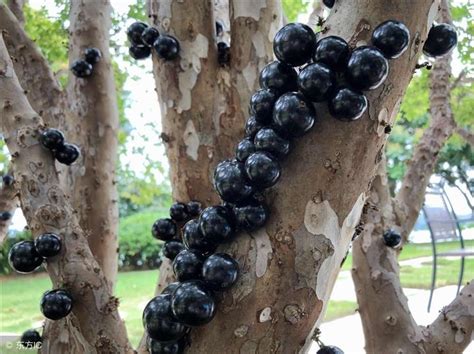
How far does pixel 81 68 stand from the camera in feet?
9.84

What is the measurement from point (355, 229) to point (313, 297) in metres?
0.27

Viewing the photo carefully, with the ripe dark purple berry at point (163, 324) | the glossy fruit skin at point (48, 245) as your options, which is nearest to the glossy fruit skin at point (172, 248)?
the glossy fruit skin at point (48, 245)

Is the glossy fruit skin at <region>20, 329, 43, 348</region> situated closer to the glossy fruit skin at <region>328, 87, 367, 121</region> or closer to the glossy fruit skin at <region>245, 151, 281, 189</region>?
the glossy fruit skin at <region>245, 151, 281, 189</region>

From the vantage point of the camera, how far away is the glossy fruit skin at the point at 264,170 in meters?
1.22

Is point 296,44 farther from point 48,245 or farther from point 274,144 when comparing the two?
point 48,245

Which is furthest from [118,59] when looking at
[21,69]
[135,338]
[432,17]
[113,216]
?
[432,17]

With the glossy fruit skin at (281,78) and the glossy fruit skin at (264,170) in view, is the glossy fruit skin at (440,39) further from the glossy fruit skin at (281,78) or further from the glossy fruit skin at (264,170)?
the glossy fruit skin at (264,170)

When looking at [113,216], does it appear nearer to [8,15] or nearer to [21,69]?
[21,69]

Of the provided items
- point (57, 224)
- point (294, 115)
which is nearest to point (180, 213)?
point (57, 224)

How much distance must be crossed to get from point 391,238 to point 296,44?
68.3 inches

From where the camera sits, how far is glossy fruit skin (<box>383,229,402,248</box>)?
106 inches

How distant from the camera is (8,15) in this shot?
2.76 meters

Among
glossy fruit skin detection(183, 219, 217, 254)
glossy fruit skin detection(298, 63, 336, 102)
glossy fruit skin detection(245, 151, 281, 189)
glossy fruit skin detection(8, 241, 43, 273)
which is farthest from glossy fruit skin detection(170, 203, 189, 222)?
glossy fruit skin detection(298, 63, 336, 102)

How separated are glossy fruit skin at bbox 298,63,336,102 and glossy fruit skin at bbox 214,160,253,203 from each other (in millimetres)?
267
